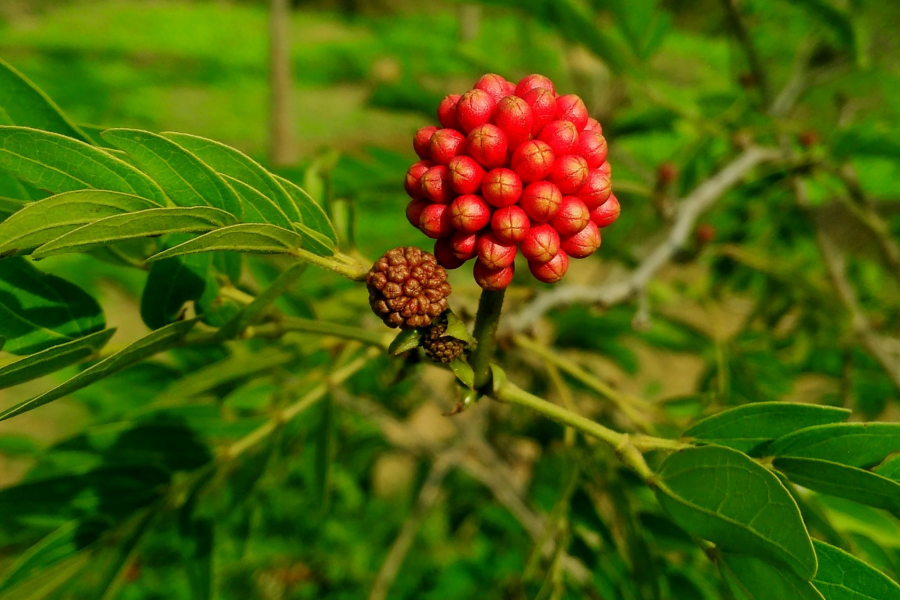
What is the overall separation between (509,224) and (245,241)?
0.40m

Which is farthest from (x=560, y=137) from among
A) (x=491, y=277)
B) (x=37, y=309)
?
(x=37, y=309)

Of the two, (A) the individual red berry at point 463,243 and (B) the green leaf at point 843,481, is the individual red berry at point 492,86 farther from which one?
(B) the green leaf at point 843,481

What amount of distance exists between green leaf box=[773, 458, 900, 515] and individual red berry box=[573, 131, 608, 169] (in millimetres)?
591

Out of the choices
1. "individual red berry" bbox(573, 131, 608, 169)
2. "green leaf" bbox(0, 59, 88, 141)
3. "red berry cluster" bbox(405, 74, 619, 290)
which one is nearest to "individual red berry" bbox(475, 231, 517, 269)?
"red berry cluster" bbox(405, 74, 619, 290)

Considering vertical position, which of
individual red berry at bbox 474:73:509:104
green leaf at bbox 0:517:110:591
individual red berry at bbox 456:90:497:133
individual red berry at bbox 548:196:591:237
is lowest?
green leaf at bbox 0:517:110:591

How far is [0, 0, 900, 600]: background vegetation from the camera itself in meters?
1.39

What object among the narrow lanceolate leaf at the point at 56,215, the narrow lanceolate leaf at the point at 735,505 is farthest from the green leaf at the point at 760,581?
the narrow lanceolate leaf at the point at 56,215

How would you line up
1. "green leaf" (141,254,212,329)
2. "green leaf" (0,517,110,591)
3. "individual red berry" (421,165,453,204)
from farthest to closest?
"green leaf" (0,517,110,591), "green leaf" (141,254,212,329), "individual red berry" (421,165,453,204)

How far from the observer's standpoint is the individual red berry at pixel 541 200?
2.97 feet

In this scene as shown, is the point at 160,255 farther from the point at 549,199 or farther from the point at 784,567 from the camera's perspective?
the point at 784,567

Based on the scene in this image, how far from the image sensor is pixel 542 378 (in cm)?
292

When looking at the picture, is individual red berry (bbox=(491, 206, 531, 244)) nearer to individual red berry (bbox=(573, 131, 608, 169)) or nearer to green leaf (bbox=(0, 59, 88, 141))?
individual red berry (bbox=(573, 131, 608, 169))

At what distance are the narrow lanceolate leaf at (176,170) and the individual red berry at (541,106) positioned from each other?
1.66 ft

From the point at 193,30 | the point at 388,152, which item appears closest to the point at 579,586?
the point at 388,152
